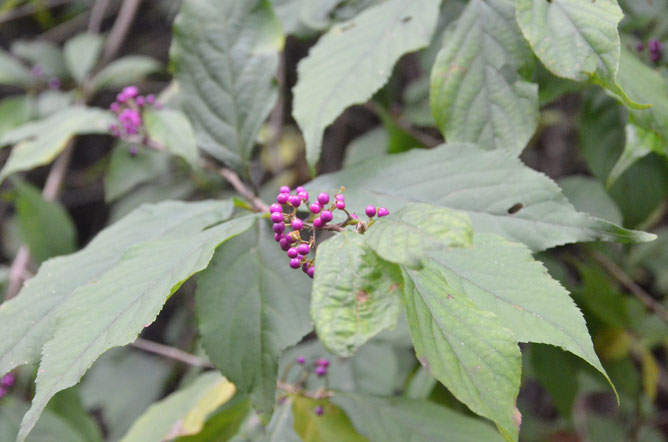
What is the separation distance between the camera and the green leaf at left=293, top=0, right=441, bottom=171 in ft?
3.66

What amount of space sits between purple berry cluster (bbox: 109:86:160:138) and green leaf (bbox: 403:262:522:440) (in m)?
1.18

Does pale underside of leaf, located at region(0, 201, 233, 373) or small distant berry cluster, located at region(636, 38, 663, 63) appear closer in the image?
pale underside of leaf, located at region(0, 201, 233, 373)

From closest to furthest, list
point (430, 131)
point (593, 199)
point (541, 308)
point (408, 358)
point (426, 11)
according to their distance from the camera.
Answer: point (541, 308)
point (426, 11)
point (593, 199)
point (408, 358)
point (430, 131)

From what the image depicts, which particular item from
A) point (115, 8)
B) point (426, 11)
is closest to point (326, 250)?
point (426, 11)

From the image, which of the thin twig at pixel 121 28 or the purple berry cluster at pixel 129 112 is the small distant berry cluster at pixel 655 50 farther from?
the thin twig at pixel 121 28

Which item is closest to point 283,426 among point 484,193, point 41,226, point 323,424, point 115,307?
point 323,424

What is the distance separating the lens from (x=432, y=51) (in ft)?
5.24

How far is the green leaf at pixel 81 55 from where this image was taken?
2453mm

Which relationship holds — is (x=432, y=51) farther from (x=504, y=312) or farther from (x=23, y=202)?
(x=23, y=202)

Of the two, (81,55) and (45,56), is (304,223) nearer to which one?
(81,55)

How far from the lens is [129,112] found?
64.3 inches

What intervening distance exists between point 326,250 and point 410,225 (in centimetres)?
12

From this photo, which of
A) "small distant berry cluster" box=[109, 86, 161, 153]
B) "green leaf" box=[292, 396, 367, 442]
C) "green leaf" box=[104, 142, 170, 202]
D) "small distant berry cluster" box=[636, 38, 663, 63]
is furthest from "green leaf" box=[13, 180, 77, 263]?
"small distant berry cluster" box=[636, 38, 663, 63]

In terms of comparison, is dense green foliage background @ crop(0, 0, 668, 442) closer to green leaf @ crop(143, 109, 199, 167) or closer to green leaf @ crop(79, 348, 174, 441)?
green leaf @ crop(143, 109, 199, 167)
